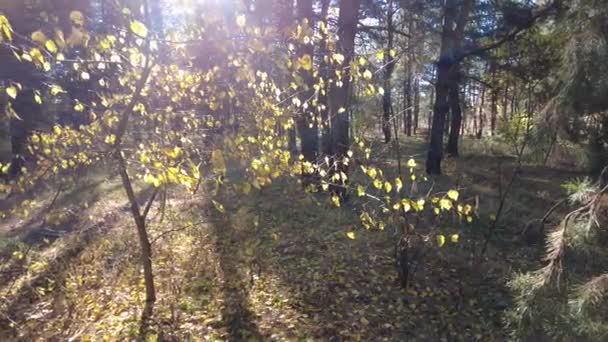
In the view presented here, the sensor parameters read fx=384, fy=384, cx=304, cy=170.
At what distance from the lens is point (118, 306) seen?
15.7 feet

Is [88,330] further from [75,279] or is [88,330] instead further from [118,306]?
[75,279]

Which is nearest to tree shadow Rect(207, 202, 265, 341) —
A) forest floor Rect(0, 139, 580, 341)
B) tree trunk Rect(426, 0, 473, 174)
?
forest floor Rect(0, 139, 580, 341)

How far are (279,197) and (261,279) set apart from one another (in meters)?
3.54

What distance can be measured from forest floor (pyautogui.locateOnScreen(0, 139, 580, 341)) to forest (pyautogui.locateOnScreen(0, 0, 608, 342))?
0.11 ft

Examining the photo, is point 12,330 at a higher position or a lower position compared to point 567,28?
lower

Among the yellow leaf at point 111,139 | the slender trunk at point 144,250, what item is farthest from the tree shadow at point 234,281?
the yellow leaf at point 111,139

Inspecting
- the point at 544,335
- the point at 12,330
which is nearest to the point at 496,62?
→ the point at 544,335

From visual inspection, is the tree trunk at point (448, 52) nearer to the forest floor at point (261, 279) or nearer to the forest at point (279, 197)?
the forest at point (279, 197)

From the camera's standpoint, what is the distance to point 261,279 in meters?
5.45

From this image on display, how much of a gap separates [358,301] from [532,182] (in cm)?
738

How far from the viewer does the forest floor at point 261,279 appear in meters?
4.37

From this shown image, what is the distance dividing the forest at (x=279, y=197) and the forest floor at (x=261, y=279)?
0.03 m

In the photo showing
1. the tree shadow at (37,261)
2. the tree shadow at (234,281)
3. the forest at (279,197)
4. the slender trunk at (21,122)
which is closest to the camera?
the forest at (279,197)

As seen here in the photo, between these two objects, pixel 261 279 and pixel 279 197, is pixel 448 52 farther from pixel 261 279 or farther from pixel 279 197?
pixel 261 279
